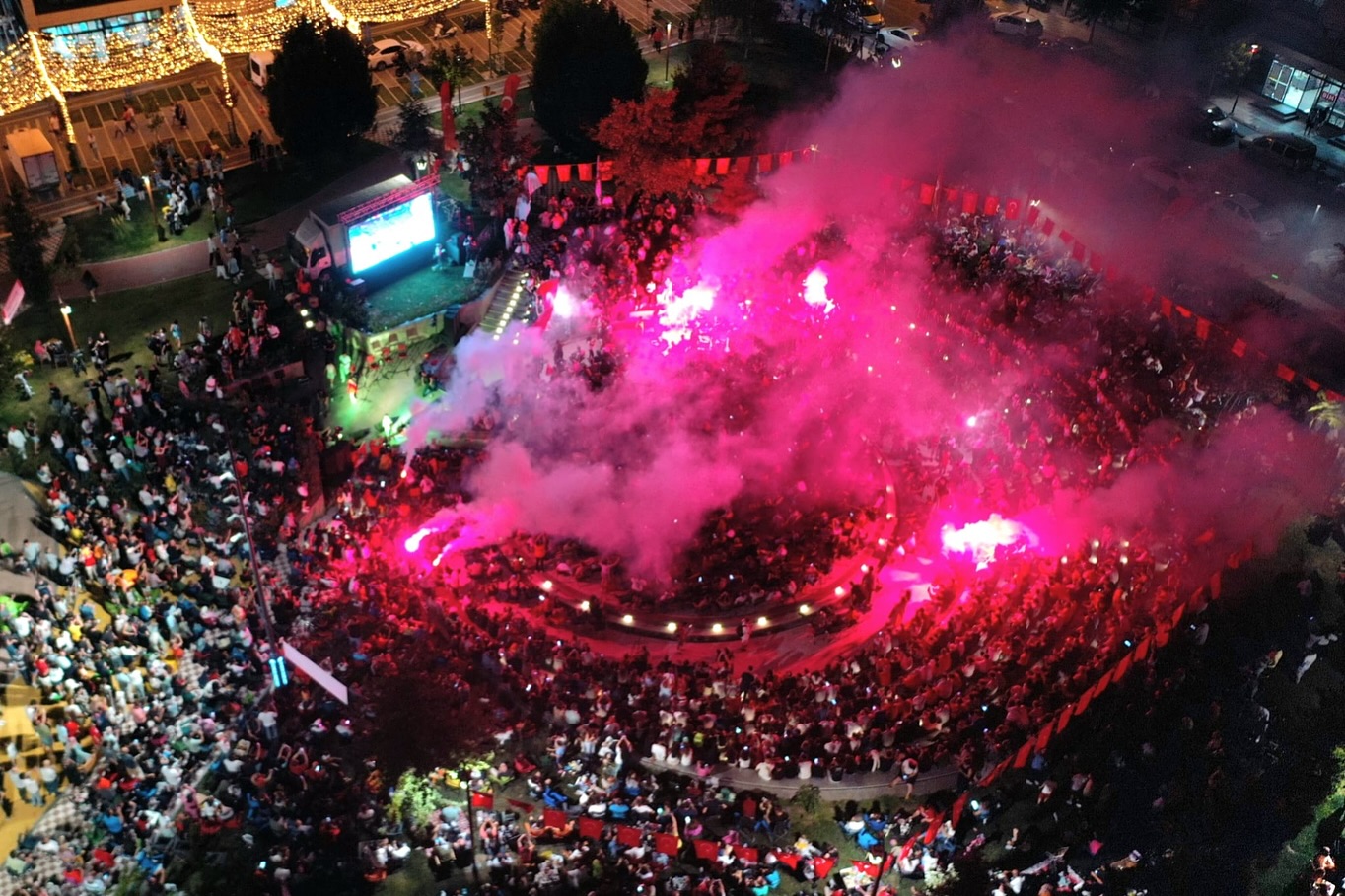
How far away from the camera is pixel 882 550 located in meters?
28.4

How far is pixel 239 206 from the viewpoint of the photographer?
118 ft

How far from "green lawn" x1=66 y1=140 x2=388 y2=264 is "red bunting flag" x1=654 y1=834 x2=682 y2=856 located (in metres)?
21.9

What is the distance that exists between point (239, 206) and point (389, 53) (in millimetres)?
9526

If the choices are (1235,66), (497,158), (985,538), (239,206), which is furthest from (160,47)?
(1235,66)

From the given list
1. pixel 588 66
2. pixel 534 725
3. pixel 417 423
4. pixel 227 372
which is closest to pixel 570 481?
pixel 417 423

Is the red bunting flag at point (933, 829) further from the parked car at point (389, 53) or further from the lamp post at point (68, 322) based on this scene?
the parked car at point (389, 53)

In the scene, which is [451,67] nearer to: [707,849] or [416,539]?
[416,539]

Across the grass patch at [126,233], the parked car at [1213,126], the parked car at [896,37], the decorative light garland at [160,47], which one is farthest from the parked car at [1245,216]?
the grass patch at [126,233]

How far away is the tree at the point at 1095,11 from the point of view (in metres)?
47.5

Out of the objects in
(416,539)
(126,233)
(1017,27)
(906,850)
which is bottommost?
(906,850)

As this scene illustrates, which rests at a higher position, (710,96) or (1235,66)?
(710,96)

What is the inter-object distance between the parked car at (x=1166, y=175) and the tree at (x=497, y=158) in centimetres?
2011

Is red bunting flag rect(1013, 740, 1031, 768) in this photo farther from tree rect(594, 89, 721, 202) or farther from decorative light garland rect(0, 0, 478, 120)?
decorative light garland rect(0, 0, 478, 120)

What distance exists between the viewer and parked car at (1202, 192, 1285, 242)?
39.2 meters
